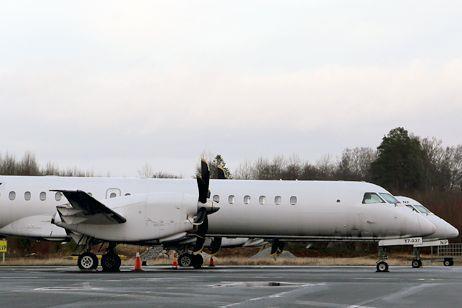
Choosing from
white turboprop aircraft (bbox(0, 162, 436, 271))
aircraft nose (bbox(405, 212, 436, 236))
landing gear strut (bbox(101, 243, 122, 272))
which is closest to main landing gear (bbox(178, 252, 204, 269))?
white turboprop aircraft (bbox(0, 162, 436, 271))

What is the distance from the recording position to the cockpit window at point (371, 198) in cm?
3412

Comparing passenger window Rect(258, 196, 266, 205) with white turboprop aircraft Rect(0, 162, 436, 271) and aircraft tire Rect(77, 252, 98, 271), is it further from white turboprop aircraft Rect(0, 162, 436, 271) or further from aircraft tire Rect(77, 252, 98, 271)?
aircraft tire Rect(77, 252, 98, 271)

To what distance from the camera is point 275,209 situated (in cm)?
3403

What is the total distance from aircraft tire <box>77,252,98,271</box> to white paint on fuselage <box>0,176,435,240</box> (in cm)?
318

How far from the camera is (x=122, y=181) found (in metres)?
34.7

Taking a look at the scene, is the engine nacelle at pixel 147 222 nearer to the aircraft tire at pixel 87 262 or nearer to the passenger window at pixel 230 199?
the aircraft tire at pixel 87 262

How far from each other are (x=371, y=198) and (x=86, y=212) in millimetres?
11340

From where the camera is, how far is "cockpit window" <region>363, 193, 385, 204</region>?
112 ft

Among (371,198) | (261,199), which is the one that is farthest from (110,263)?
(371,198)

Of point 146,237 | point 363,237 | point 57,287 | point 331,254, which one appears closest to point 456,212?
point 331,254

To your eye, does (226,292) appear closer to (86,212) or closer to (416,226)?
(86,212)

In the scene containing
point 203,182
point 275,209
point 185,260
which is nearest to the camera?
point 203,182

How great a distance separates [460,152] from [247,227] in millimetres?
92234

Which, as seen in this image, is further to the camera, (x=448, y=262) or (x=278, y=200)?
(x=448, y=262)
